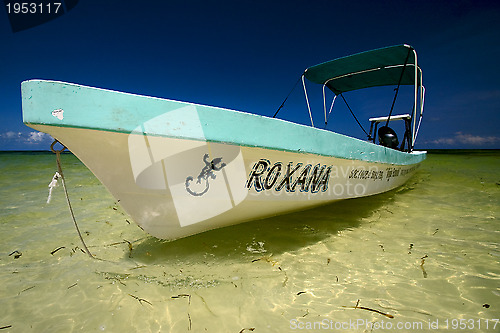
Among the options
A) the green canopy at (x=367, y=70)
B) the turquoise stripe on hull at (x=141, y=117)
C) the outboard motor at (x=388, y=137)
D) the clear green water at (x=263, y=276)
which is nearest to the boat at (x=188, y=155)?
the turquoise stripe on hull at (x=141, y=117)

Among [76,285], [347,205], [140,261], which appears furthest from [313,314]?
[347,205]

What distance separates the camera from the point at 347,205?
3.82 meters

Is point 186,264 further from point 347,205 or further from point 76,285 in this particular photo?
point 347,205

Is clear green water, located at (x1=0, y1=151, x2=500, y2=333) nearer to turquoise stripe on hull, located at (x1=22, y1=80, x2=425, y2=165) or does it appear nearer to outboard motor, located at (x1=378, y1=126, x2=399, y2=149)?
turquoise stripe on hull, located at (x1=22, y1=80, x2=425, y2=165)

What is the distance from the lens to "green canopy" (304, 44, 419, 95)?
14.1 feet

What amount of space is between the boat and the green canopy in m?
2.76

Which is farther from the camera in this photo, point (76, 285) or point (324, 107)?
point (324, 107)

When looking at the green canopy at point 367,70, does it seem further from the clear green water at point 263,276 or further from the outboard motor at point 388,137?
the clear green water at point 263,276

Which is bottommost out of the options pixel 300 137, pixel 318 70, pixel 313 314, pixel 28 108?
pixel 313 314

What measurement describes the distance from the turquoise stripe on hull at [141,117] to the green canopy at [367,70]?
359cm

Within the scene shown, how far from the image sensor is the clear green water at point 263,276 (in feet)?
4.21

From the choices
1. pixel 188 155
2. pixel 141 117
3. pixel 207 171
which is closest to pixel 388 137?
pixel 207 171

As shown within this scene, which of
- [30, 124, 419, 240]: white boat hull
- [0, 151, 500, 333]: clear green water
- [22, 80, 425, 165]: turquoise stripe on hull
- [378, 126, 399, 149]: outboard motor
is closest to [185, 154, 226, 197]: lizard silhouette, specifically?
[30, 124, 419, 240]: white boat hull

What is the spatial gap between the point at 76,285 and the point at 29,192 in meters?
4.72
